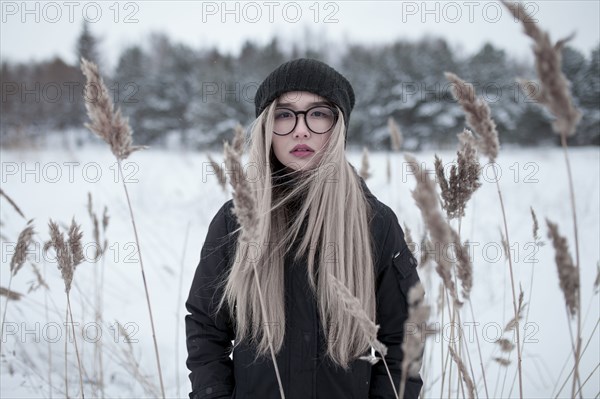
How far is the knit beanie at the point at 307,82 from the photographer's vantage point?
1636 mm

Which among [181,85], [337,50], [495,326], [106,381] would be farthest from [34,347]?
[337,50]

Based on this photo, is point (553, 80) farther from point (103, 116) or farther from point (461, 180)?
point (103, 116)

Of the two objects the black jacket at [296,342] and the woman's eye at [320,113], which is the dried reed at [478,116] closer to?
the black jacket at [296,342]

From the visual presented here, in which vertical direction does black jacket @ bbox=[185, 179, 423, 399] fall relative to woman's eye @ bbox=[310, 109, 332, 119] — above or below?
below

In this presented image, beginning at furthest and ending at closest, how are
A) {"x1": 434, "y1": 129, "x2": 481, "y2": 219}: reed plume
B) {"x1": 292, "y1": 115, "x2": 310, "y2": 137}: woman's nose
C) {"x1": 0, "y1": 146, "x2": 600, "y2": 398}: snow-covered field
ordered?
{"x1": 0, "y1": 146, "x2": 600, "y2": 398}: snow-covered field
{"x1": 292, "y1": 115, "x2": 310, "y2": 137}: woman's nose
{"x1": 434, "y1": 129, "x2": 481, "y2": 219}: reed plume

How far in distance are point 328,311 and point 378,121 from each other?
19992 mm

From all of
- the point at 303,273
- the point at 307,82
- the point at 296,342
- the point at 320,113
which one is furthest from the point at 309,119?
the point at 296,342

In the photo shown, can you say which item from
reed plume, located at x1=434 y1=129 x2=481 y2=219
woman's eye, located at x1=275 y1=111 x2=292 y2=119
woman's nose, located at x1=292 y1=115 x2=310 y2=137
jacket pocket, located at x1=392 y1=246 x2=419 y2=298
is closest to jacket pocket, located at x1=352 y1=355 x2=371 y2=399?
Answer: jacket pocket, located at x1=392 y1=246 x2=419 y2=298

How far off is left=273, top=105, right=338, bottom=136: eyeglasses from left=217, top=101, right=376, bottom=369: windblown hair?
0.04m

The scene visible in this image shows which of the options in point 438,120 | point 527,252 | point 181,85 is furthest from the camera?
point 181,85

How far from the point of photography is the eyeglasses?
1.62 meters

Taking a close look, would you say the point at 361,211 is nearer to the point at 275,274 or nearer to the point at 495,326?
the point at 275,274

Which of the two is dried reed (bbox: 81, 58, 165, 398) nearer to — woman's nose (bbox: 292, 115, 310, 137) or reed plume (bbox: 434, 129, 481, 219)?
woman's nose (bbox: 292, 115, 310, 137)

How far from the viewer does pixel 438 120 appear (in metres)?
19.5
